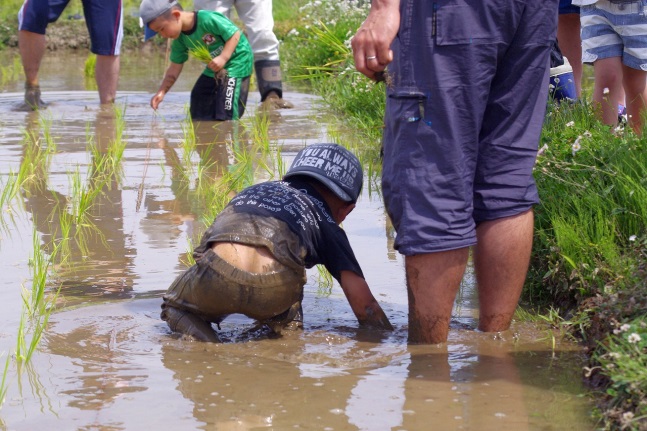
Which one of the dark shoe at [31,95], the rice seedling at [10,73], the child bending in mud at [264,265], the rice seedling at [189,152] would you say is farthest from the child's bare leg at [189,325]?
the rice seedling at [10,73]

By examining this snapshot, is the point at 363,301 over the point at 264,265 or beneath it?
beneath

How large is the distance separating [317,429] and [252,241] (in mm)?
754

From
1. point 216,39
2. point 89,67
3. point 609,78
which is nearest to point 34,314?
point 609,78

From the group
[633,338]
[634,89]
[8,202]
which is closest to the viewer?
[633,338]

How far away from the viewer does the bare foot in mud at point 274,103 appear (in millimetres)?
7151

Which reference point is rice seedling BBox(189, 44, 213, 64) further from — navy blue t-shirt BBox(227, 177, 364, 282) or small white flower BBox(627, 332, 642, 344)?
small white flower BBox(627, 332, 642, 344)

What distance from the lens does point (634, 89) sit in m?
4.59

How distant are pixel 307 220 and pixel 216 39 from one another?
3.75 metres

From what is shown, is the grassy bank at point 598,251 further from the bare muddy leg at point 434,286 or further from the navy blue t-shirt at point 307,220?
the navy blue t-shirt at point 307,220

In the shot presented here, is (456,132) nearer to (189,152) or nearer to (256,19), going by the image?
(189,152)

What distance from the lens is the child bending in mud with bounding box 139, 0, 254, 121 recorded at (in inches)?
250

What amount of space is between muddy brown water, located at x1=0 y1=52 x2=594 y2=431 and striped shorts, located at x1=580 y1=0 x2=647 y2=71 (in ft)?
4.03

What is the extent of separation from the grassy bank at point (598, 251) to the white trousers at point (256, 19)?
3.52 m

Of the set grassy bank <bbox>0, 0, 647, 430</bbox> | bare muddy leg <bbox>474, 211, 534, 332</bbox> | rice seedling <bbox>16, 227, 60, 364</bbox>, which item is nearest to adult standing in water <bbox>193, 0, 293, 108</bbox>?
grassy bank <bbox>0, 0, 647, 430</bbox>
